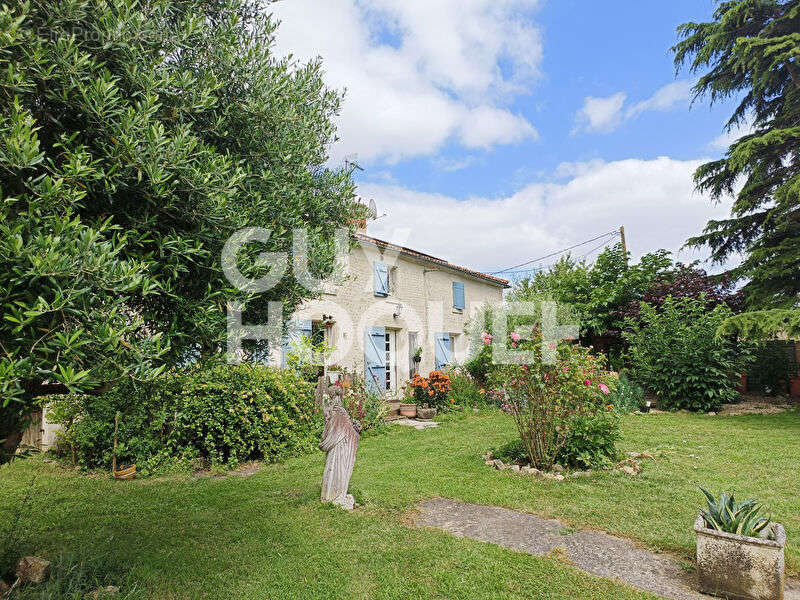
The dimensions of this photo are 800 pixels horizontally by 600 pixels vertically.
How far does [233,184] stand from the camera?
9.65 ft

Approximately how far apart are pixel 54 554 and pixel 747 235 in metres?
15.7

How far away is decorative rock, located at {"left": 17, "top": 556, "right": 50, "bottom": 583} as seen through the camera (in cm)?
327

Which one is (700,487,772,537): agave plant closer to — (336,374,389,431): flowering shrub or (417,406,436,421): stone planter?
(336,374,389,431): flowering shrub

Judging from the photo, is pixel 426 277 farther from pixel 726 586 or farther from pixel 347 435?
pixel 726 586

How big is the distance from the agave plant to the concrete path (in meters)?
0.43

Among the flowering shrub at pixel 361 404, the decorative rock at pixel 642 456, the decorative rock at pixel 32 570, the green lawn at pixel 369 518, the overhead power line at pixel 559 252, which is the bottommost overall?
the green lawn at pixel 369 518

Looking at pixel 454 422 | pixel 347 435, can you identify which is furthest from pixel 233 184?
pixel 454 422

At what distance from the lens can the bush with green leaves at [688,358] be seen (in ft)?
38.4

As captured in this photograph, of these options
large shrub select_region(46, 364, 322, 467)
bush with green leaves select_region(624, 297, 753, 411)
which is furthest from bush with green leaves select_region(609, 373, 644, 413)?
large shrub select_region(46, 364, 322, 467)

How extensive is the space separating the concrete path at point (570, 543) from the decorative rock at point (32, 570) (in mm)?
2986

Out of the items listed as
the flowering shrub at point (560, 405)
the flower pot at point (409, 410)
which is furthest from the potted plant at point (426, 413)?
the flowering shrub at point (560, 405)

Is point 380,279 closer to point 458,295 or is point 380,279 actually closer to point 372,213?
point 458,295

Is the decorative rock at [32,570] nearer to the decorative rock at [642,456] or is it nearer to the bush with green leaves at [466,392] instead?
the decorative rock at [642,456]

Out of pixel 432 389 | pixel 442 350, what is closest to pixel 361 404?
pixel 432 389
